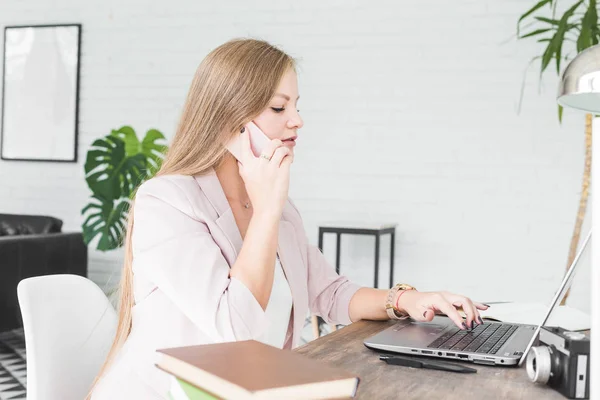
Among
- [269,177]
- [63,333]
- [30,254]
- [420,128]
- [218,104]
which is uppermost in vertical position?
[420,128]

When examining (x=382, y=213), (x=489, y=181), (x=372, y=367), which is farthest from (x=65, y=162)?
(x=372, y=367)

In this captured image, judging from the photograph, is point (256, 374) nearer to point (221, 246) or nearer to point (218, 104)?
point (221, 246)

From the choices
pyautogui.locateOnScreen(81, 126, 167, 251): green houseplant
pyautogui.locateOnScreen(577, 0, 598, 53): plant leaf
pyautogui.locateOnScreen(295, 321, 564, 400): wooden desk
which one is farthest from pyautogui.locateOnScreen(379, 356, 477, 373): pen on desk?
pyautogui.locateOnScreen(81, 126, 167, 251): green houseplant

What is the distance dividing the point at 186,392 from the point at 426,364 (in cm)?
45

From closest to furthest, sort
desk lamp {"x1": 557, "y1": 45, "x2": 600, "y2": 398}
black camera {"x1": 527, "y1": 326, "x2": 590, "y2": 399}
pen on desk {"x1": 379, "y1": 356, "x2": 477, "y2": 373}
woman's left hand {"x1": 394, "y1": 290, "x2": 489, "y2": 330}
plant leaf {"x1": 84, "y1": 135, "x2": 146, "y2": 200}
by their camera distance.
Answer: desk lamp {"x1": 557, "y1": 45, "x2": 600, "y2": 398} → black camera {"x1": 527, "y1": 326, "x2": 590, "y2": 399} → pen on desk {"x1": 379, "y1": 356, "x2": 477, "y2": 373} → woman's left hand {"x1": 394, "y1": 290, "x2": 489, "y2": 330} → plant leaf {"x1": 84, "y1": 135, "x2": 146, "y2": 200}

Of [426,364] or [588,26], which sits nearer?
[426,364]

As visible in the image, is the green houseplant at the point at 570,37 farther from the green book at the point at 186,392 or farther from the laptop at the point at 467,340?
the green book at the point at 186,392

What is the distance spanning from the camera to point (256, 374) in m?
0.70

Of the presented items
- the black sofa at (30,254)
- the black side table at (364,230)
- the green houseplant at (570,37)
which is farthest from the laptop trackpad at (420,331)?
the black sofa at (30,254)

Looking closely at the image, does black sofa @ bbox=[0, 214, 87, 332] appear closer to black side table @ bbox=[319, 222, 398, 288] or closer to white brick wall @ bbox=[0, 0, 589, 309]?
white brick wall @ bbox=[0, 0, 589, 309]

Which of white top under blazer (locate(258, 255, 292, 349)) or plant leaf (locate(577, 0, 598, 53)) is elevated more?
plant leaf (locate(577, 0, 598, 53))

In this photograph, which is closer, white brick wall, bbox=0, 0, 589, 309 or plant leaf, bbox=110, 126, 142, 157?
white brick wall, bbox=0, 0, 589, 309

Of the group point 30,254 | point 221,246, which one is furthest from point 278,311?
point 30,254

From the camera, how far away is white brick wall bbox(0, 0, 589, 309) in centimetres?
442
